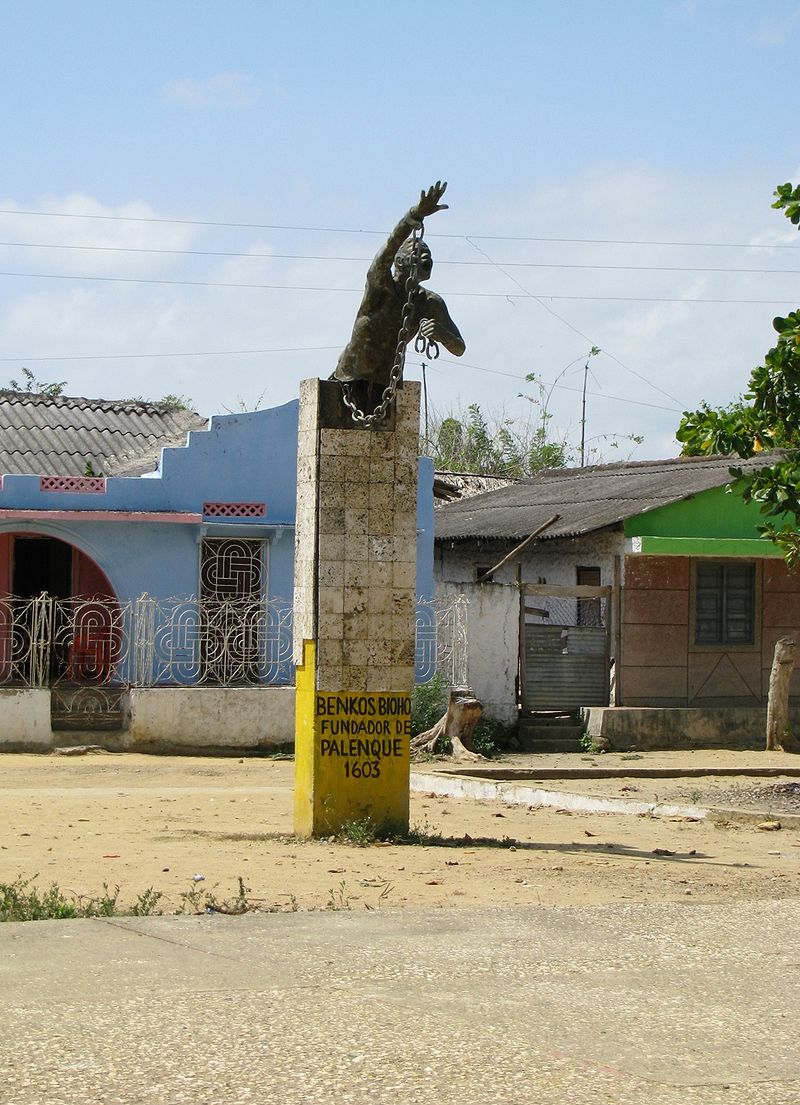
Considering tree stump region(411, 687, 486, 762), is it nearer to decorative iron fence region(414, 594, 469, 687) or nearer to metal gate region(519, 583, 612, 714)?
decorative iron fence region(414, 594, 469, 687)

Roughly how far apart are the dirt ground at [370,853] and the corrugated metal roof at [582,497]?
6.58 m

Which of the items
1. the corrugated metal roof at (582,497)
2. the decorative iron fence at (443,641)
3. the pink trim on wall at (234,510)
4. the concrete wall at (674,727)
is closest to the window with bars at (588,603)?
the corrugated metal roof at (582,497)

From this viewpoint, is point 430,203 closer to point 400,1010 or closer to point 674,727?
point 400,1010

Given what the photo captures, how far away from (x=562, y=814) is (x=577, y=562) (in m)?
8.78

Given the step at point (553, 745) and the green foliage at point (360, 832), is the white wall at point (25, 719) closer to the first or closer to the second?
the step at point (553, 745)

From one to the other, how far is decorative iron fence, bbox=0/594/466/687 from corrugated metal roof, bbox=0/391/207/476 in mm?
2215

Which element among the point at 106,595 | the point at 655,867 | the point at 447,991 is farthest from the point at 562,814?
the point at 106,595

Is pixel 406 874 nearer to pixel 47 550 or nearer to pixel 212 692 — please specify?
pixel 212 692

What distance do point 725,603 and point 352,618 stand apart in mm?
12097

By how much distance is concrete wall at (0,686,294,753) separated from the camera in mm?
18484

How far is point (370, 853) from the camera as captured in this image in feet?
34.4

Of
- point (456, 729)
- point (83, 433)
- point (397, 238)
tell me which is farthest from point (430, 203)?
point (83, 433)

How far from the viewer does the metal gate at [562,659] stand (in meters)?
20.8

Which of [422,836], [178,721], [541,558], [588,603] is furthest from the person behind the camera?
[541,558]
